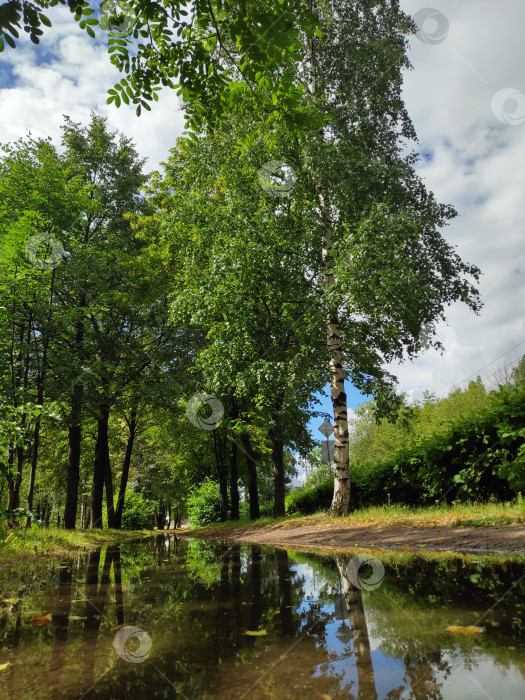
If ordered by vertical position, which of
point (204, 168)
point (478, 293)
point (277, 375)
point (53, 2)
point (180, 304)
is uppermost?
point (204, 168)

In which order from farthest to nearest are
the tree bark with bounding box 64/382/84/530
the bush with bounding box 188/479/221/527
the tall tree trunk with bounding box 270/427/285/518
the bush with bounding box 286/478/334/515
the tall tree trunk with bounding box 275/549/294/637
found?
the bush with bounding box 188/479/221/527 → the tall tree trunk with bounding box 270/427/285/518 → the bush with bounding box 286/478/334/515 → the tree bark with bounding box 64/382/84/530 → the tall tree trunk with bounding box 275/549/294/637

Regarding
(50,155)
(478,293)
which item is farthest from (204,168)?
(478,293)

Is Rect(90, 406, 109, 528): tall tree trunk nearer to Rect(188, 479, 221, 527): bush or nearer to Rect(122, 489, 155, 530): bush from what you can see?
Rect(188, 479, 221, 527): bush

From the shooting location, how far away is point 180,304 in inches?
509

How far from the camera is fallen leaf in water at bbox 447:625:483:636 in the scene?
2.31 m

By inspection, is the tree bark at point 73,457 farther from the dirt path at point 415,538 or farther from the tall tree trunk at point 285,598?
the tall tree trunk at point 285,598

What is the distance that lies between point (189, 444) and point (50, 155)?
15.9 meters

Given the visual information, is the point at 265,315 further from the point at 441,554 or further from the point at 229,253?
the point at 441,554

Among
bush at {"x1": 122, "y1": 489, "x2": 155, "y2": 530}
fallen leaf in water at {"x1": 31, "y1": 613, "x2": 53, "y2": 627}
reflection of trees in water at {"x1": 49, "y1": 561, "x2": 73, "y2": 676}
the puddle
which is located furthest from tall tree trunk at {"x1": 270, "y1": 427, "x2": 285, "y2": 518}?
bush at {"x1": 122, "y1": 489, "x2": 155, "y2": 530}

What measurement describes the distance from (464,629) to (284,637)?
3.41 feet

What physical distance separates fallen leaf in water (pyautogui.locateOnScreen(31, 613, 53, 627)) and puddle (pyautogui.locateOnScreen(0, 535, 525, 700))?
2cm

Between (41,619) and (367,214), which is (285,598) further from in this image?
(367,214)

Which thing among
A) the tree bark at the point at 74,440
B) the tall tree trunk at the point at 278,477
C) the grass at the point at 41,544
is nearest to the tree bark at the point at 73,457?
the tree bark at the point at 74,440

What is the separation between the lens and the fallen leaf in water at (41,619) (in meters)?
3.28
